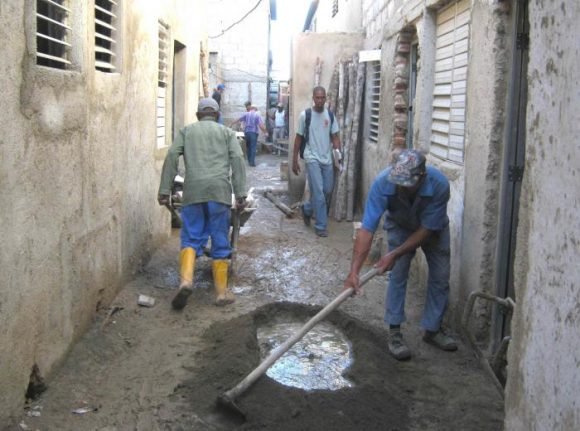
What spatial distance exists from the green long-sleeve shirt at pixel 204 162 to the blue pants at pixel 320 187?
9.89ft

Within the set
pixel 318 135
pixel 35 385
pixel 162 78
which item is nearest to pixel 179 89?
pixel 162 78

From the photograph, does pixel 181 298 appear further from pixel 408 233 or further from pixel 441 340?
pixel 441 340

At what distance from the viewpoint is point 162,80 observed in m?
8.52

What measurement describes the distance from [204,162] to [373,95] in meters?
4.72

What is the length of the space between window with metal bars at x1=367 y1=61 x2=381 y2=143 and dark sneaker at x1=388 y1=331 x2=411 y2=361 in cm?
527

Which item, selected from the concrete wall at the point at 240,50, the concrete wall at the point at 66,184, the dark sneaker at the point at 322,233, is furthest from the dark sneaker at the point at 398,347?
the concrete wall at the point at 240,50

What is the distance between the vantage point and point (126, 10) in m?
6.30

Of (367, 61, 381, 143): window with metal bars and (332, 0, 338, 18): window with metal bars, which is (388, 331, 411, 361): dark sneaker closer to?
(367, 61, 381, 143): window with metal bars

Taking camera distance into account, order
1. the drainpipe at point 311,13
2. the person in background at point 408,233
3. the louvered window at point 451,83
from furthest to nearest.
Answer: the drainpipe at point 311,13, the louvered window at point 451,83, the person in background at point 408,233

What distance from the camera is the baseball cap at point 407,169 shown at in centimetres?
434

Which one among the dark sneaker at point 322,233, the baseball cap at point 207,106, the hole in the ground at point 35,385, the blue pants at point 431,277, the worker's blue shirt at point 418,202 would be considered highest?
the baseball cap at point 207,106

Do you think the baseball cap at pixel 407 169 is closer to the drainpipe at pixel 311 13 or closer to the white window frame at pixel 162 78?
the white window frame at pixel 162 78

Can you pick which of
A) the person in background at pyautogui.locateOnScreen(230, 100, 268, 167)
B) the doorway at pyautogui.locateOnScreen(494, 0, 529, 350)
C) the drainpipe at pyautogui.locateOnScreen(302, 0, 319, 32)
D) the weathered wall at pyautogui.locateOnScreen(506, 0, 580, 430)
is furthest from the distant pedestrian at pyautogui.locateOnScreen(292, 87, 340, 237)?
the drainpipe at pyautogui.locateOnScreen(302, 0, 319, 32)

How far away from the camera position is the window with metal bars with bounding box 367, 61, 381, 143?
10016 mm
